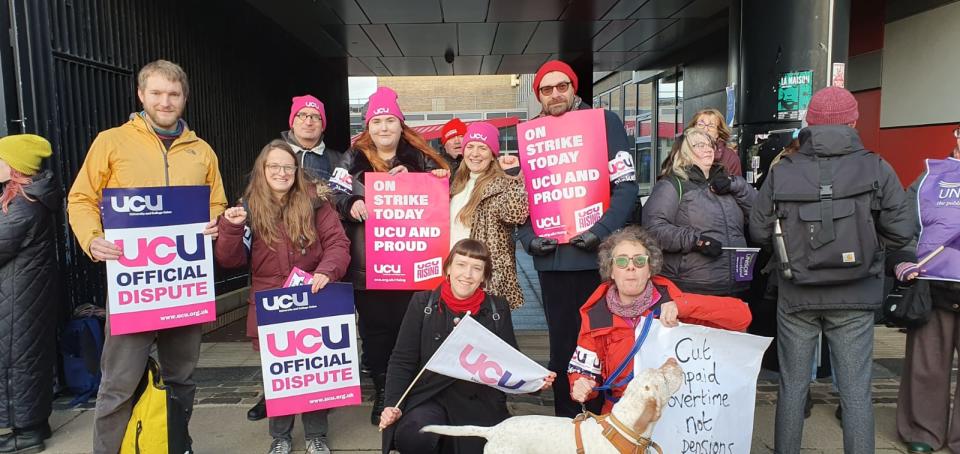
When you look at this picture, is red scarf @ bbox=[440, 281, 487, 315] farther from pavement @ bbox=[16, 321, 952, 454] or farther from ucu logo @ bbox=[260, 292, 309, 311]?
pavement @ bbox=[16, 321, 952, 454]

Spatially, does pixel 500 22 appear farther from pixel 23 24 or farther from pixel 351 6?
pixel 23 24

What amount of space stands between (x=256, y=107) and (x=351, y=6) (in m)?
2.00

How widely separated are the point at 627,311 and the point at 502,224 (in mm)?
1035

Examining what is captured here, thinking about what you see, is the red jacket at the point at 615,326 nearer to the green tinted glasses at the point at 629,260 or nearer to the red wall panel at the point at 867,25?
the green tinted glasses at the point at 629,260

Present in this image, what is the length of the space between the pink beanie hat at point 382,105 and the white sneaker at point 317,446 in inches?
77.4

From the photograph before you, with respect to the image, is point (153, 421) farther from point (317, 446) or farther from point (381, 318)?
point (381, 318)

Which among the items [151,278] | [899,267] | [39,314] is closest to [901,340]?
[899,267]

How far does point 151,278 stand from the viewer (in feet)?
10.9

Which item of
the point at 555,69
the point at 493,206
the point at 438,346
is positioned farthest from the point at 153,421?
the point at 555,69

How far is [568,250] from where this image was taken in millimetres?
3746

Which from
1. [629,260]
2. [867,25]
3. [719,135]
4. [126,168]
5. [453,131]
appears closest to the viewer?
[629,260]

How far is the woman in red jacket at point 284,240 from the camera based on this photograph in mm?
3582

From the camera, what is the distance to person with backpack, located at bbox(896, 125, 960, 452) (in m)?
3.79

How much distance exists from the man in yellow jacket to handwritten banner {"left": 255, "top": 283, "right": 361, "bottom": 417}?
2.08 ft
